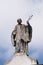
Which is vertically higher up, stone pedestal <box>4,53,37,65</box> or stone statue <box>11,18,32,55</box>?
stone statue <box>11,18,32,55</box>

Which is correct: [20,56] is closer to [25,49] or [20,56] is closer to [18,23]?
[25,49]

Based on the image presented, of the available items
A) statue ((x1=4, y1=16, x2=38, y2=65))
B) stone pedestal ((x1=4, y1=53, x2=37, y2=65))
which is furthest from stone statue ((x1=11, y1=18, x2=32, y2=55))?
stone pedestal ((x1=4, y1=53, x2=37, y2=65))

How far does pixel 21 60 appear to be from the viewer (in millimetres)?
14609

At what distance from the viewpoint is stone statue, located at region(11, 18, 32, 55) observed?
48.7 ft

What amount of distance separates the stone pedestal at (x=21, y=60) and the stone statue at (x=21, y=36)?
280mm

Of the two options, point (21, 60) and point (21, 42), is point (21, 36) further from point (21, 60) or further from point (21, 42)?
point (21, 60)

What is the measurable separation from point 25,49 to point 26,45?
0.25 metres

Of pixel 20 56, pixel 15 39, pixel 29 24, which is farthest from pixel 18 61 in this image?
pixel 29 24

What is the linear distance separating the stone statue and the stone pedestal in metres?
0.28

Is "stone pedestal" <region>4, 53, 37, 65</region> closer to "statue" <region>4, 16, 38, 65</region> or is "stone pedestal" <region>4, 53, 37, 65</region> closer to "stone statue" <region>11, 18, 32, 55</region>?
"statue" <region>4, 16, 38, 65</region>

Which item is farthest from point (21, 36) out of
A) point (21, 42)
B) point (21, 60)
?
point (21, 60)

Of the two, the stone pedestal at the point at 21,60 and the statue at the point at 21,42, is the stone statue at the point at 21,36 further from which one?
the stone pedestal at the point at 21,60

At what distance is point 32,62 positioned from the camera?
14.4m

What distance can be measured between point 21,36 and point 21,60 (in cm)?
137
